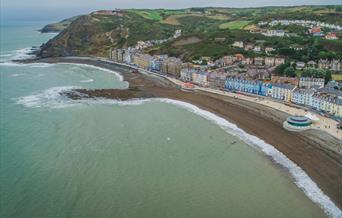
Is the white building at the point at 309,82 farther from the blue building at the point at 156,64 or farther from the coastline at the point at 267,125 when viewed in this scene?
the blue building at the point at 156,64

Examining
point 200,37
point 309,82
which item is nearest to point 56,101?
point 309,82

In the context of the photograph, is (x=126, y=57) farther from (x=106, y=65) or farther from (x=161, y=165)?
(x=161, y=165)

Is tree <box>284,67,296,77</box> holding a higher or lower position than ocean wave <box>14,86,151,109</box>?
higher

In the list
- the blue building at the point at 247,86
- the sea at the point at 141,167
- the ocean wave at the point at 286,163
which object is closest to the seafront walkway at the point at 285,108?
the blue building at the point at 247,86

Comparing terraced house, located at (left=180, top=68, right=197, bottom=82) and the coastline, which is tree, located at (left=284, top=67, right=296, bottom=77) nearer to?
the coastline

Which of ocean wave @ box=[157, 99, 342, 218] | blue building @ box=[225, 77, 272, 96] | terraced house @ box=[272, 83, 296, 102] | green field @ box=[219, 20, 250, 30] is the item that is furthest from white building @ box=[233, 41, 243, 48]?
ocean wave @ box=[157, 99, 342, 218]

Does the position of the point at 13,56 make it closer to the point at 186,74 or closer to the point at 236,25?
the point at 186,74

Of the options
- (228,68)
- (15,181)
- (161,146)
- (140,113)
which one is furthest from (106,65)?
(15,181)
